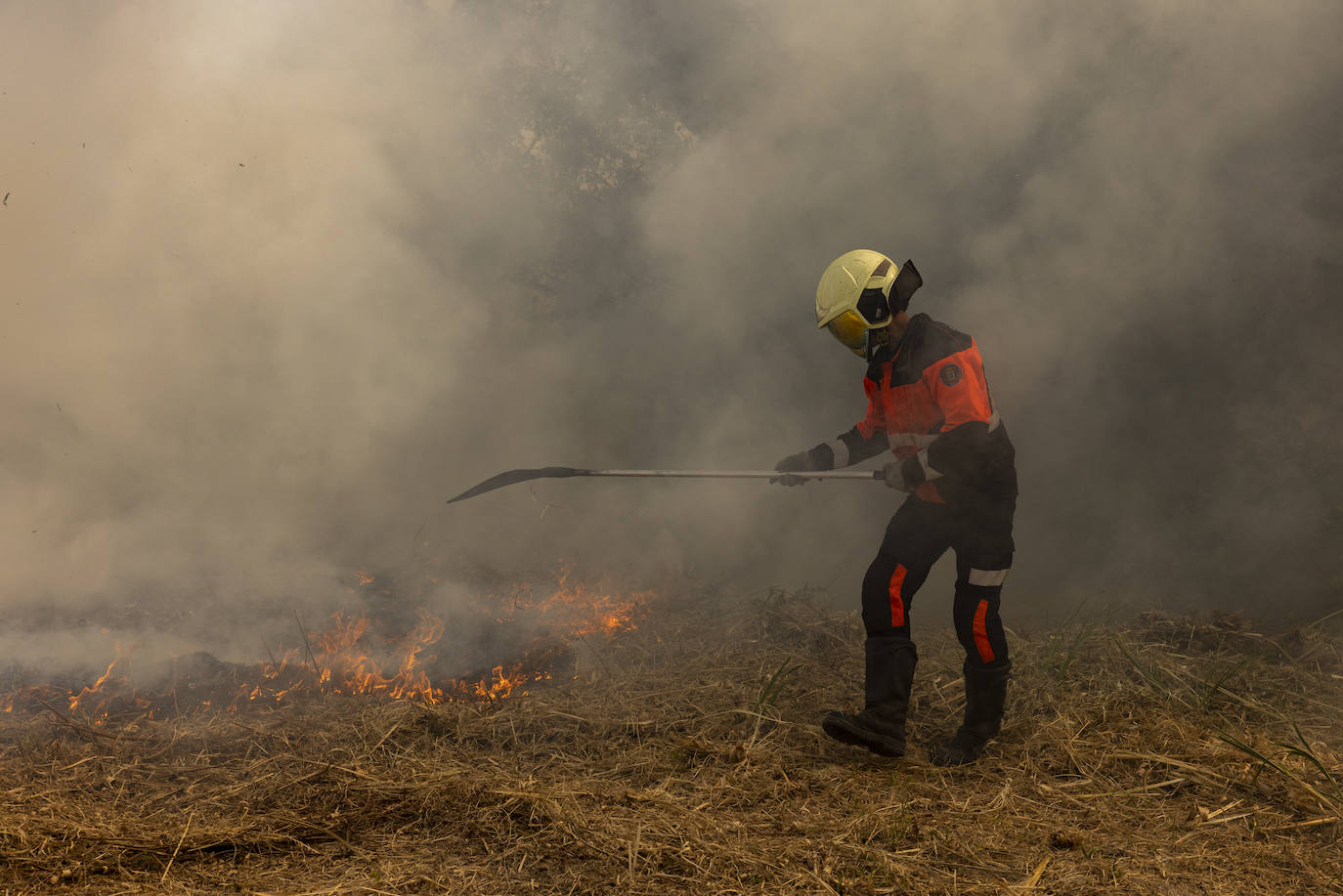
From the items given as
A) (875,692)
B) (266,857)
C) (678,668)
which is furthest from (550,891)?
(678,668)

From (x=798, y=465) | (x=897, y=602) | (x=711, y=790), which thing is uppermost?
(x=798, y=465)

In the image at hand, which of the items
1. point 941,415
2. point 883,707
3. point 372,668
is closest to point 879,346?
point 941,415

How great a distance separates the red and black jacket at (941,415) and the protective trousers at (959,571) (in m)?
0.08

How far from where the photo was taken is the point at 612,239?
7457 millimetres

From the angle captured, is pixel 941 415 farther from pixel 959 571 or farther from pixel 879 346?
pixel 959 571

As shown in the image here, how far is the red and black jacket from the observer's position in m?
3.40

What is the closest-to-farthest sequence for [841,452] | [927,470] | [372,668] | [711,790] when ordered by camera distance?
[711,790], [927,470], [841,452], [372,668]

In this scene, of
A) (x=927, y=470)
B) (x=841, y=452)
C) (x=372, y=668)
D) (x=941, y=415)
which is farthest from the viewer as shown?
(x=372, y=668)

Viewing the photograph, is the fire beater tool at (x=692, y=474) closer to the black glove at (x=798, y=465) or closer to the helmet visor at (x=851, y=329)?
the black glove at (x=798, y=465)

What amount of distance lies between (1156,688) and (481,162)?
6.52 metres

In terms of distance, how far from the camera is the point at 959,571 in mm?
3676

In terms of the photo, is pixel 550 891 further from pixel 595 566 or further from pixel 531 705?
pixel 595 566

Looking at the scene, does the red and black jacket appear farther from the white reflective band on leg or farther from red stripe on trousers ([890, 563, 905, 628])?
red stripe on trousers ([890, 563, 905, 628])

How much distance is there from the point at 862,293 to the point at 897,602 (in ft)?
4.48
